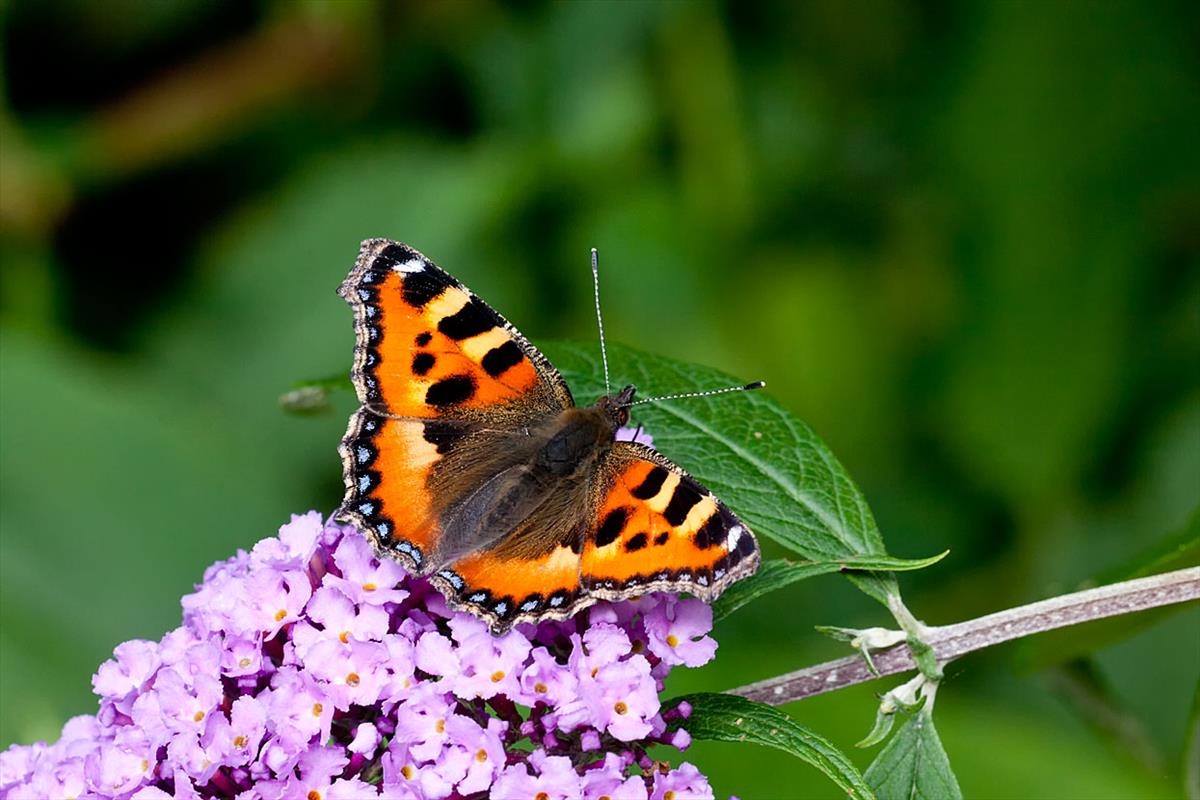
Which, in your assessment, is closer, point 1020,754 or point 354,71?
point 1020,754

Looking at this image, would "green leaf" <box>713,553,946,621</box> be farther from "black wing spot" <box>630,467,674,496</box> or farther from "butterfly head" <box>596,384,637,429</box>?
"butterfly head" <box>596,384,637,429</box>

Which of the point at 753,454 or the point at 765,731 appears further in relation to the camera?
the point at 753,454

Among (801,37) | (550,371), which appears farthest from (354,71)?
(550,371)

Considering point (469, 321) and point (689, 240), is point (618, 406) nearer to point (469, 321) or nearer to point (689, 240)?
point (469, 321)

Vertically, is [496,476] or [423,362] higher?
[423,362]

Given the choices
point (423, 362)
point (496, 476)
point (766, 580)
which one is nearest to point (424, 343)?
point (423, 362)

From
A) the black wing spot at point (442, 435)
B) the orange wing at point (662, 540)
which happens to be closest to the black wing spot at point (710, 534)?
the orange wing at point (662, 540)

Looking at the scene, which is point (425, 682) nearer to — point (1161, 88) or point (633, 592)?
point (633, 592)
